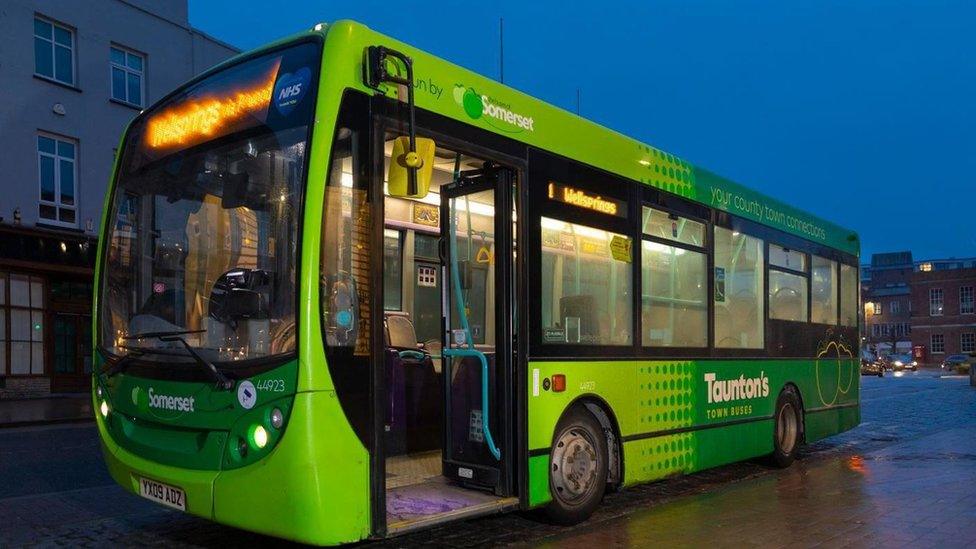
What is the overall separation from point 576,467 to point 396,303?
287cm

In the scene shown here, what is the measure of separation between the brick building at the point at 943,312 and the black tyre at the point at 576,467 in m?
84.2

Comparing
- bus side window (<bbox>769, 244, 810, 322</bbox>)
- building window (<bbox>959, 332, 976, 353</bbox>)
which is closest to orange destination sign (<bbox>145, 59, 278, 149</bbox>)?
bus side window (<bbox>769, 244, 810, 322</bbox>)

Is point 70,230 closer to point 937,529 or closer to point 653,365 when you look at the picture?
point 653,365

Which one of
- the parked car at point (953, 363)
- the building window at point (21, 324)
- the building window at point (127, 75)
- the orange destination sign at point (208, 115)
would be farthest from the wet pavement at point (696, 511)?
the parked car at point (953, 363)

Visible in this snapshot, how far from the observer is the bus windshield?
4.62 meters

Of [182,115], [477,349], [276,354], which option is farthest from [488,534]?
[182,115]

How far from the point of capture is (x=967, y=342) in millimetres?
78125

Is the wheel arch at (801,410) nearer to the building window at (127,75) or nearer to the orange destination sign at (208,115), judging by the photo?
the orange destination sign at (208,115)

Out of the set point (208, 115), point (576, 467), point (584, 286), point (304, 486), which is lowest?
point (576, 467)

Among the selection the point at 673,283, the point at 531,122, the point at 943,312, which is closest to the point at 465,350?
the point at 531,122

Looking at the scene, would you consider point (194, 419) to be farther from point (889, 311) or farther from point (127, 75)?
point (889, 311)

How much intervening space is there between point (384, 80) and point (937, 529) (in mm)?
5416

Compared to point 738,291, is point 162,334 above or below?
below

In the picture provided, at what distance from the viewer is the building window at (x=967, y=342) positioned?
77688mm
